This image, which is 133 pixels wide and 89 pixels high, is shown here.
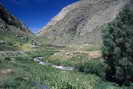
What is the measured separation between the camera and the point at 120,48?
45.6m

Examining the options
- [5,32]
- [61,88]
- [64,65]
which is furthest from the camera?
[5,32]

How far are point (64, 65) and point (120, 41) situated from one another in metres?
41.4

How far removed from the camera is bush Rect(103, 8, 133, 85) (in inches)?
1736

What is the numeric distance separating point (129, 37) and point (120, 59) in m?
5.52

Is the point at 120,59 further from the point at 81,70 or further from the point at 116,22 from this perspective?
the point at 81,70

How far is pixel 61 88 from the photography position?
39094 mm

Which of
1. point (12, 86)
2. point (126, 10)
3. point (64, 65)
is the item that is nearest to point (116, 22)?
point (126, 10)

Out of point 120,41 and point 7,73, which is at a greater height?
point 120,41

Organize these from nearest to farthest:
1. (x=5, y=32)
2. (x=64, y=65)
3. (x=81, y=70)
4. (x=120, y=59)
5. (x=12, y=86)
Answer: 1. (x=12, y=86)
2. (x=120, y=59)
3. (x=81, y=70)
4. (x=64, y=65)
5. (x=5, y=32)

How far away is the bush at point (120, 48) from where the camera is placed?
44094 millimetres

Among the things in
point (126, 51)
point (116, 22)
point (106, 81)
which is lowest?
point (106, 81)

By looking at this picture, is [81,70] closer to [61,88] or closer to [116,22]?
[116,22]

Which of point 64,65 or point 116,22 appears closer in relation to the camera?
point 116,22

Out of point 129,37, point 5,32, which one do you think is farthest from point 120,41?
point 5,32
